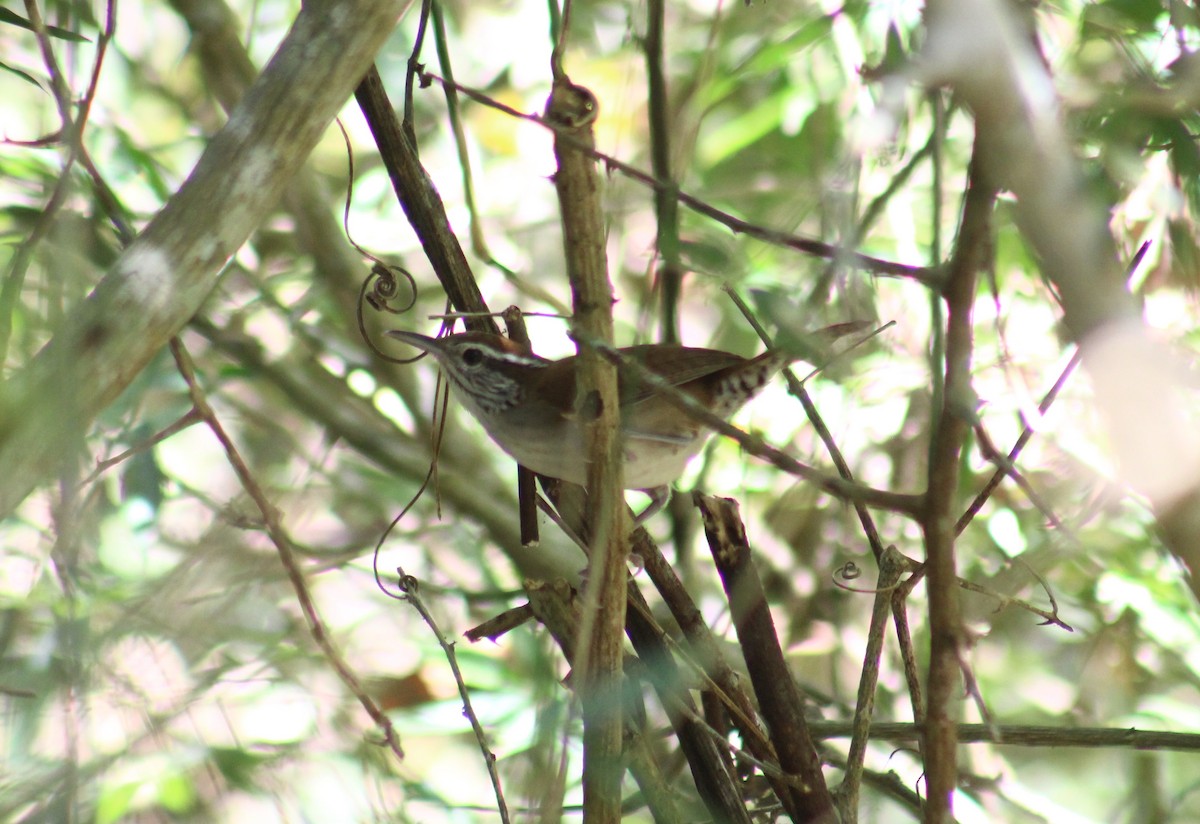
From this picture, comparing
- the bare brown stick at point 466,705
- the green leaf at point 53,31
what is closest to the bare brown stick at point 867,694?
the bare brown stick at point 466,705

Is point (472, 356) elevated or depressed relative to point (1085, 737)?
elevated

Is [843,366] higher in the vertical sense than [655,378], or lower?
higher

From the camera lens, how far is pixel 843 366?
2305 mm

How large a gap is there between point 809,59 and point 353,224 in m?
1.95

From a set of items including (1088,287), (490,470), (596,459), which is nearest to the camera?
(1088,287)

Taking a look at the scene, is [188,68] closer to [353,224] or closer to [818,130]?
[353,224]

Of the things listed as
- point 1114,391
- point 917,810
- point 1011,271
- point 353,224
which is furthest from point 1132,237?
point 353,224

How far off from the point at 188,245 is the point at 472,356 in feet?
5.71

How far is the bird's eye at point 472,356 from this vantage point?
3.35 m

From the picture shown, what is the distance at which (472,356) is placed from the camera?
11.0 ft

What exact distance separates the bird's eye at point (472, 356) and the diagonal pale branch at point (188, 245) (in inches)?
61.5

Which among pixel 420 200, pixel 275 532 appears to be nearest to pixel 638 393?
pixel 420 200

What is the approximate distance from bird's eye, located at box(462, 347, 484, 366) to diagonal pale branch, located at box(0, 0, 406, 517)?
1562mm

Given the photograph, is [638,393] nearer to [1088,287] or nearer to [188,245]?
[188,245]
